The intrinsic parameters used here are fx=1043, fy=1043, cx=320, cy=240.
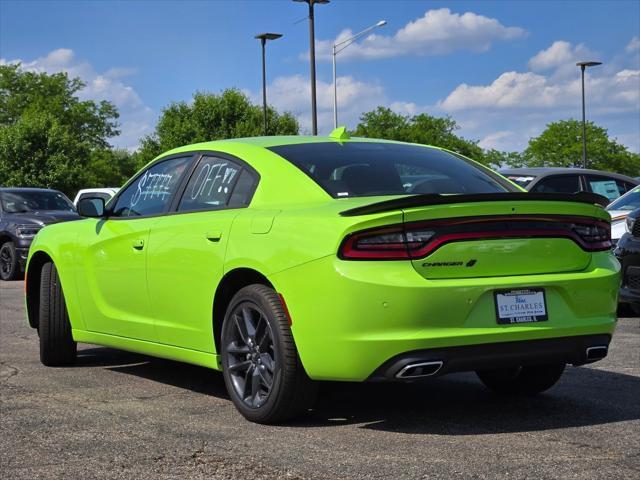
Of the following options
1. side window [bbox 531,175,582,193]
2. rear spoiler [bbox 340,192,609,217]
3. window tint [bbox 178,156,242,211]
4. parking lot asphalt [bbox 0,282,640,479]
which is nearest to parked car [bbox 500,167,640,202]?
side window [bbox 531,175,582,193]

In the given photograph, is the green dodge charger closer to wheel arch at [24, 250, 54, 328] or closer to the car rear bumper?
the car rear bumper

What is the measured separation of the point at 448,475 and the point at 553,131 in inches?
3390

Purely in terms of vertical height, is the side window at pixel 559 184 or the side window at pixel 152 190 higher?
the side window at pixel 152 190

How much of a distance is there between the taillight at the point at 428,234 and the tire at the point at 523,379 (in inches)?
46.4

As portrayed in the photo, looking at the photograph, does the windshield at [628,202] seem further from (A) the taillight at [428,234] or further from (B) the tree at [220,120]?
(B) the tree at [220,120]

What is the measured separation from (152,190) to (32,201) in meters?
13.5

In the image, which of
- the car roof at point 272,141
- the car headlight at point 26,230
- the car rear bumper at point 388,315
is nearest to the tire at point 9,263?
the car headlight at point 26,230

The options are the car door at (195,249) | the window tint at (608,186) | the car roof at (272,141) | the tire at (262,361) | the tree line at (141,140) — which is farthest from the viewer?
the tree line at (141,140)

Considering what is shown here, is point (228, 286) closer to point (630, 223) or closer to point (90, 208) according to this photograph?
point (90, 208)

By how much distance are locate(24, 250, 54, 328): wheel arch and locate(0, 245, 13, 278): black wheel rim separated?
10799mm

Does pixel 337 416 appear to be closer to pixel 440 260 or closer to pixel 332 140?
pixel 440 260

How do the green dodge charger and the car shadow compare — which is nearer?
the green dodge charger

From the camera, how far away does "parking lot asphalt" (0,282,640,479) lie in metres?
4.30

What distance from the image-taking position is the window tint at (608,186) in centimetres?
1560
